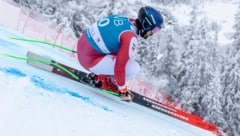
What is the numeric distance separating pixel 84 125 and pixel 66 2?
24604 millimetres

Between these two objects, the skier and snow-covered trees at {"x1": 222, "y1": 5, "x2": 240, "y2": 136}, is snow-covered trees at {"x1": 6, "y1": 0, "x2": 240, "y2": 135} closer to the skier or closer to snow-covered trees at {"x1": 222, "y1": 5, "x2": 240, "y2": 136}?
snow-covered trees at {"x1": 222, "y1": 5, "x2": 240, "y2": 136}

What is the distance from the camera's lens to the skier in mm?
4926

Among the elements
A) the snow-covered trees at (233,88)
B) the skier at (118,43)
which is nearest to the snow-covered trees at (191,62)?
the snow-covered trees at (233,88)

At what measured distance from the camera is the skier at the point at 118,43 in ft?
16.2

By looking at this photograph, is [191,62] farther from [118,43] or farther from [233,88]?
[118,43]

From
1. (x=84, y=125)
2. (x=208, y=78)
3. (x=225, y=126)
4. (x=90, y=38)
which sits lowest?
(x=225, y=126)

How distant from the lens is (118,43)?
5.18 meters

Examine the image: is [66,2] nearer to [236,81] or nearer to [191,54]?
[191,54]

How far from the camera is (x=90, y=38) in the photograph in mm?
5484

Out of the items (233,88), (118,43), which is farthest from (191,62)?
Result: (118,43)

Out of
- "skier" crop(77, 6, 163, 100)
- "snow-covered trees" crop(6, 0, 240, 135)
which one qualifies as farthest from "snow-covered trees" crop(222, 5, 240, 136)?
"skier" crop(77, 6, 163, 100)

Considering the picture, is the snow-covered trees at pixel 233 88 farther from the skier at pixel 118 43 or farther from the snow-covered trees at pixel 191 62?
the skier at pixel 118 43

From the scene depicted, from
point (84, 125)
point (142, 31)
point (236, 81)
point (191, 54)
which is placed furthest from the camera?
point (191, 54)

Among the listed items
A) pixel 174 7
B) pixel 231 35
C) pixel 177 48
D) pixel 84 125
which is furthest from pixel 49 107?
pixel 174 7
